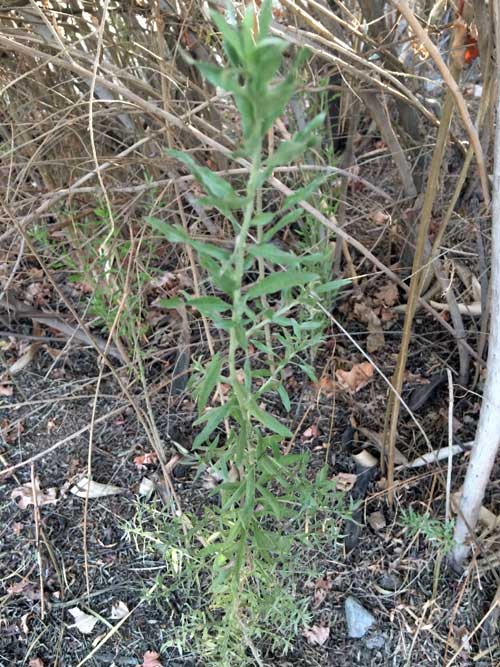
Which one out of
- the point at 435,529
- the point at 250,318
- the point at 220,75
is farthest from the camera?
the point at 435,529

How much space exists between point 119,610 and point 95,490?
0.98 feet

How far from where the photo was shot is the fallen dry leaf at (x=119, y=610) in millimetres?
1312

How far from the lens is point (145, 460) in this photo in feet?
5.08

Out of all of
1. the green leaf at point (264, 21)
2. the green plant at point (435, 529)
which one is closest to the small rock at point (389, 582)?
the green plant at point (435, 529)

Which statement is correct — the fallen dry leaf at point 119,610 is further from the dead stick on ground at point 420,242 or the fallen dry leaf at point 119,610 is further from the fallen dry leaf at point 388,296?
the fallen dry leaf at point 388,296

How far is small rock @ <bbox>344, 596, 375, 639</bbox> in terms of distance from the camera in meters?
1.24

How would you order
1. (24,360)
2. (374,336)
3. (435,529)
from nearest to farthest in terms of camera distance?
(435,529) → (374,336) → (24,360)

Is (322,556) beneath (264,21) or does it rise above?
beneath

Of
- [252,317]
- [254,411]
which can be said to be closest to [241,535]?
[254,411]

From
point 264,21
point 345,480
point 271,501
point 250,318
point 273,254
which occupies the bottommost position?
point 345,480

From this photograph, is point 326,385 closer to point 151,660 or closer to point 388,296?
point 388,296

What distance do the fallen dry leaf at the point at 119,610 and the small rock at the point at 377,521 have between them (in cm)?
56

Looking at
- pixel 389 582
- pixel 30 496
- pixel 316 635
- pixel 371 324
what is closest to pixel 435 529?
pixel 389 582

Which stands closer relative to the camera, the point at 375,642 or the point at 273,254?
the point at 273,254
